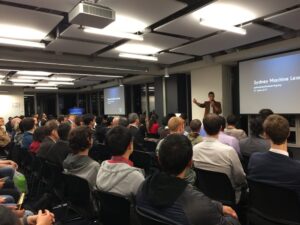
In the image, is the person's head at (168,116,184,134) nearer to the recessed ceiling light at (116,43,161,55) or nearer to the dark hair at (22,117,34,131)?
the dark hair at (22,117,34,131)

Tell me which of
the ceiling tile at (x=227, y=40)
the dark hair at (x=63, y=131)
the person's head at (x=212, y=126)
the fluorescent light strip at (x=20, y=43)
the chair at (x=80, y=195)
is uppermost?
the ceiling tile at (x=227, y=40)

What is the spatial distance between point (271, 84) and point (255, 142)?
13.1 feet

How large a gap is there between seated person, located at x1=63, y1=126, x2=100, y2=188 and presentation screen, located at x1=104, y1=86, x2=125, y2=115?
986 cm

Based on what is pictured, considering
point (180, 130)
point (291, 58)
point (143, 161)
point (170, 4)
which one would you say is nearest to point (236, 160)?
point (180, 130)

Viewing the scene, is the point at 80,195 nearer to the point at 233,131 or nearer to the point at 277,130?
the point at 277,130

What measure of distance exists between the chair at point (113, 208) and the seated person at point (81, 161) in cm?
46

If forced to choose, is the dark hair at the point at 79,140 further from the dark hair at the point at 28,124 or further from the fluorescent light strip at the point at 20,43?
the fluorescent light strip at the point at 20,43

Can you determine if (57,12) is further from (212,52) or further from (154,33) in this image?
(212,52)

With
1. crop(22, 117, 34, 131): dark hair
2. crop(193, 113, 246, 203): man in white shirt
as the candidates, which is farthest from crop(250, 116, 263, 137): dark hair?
crop(22, 117, 34, 131): dark hair

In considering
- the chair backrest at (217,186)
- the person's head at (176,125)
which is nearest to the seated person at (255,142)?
the person's head at (176,125)

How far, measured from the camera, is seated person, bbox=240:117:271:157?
10.6ft

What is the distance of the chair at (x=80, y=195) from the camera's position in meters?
2.34

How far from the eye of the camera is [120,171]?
2039mm

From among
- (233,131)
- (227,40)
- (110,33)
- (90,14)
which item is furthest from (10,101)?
(233,131)
